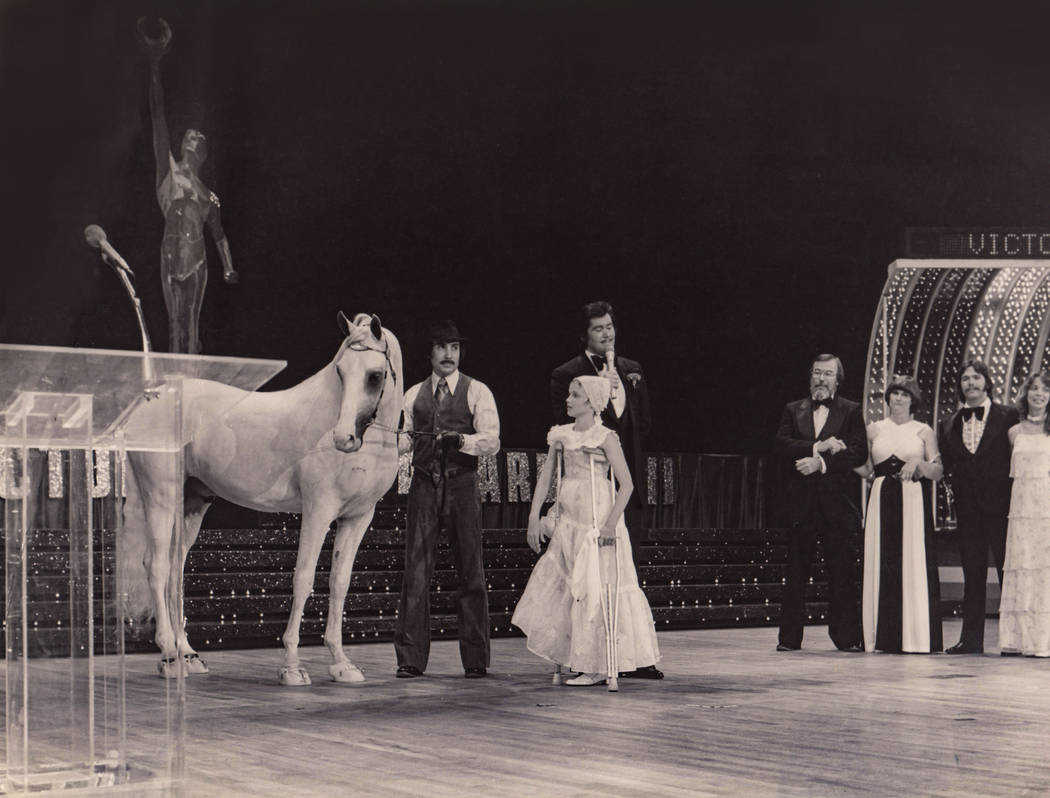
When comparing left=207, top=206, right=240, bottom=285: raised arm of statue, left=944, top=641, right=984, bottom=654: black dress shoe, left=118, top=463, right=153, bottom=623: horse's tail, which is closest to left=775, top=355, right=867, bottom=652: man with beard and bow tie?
left=944, top=641, right=984, bottom=654: black dress shoe

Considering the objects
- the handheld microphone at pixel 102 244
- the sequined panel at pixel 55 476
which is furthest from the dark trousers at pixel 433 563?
the handheld microphone at pixel 102 244

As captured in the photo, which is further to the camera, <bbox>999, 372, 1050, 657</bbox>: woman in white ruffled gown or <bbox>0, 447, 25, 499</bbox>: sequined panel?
<bbox>999, 372, 1050, 657</bbox>: woman in white ruffled gown

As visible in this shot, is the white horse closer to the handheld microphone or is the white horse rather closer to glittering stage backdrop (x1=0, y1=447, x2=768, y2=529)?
glittering stage backdrop (x1=0, y1=447, x2=768, y2=529)

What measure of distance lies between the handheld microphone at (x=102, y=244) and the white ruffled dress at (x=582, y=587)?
586cm

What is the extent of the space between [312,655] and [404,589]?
1.58 m

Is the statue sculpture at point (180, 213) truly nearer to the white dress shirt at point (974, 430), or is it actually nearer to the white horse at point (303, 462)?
the white horse at point (303, 462)

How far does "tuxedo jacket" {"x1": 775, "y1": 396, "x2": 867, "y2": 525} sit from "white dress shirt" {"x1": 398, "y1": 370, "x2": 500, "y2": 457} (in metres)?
2.18

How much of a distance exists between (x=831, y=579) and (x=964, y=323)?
3231mm

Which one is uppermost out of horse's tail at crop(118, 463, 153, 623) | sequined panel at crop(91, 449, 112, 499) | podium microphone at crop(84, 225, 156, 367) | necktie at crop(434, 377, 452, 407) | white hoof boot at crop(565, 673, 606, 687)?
podium microphone at crop(84, 225, 156, 367)

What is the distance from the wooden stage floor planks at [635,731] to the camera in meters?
4.03

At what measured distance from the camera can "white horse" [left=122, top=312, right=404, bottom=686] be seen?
6547mm

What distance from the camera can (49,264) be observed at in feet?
36.6

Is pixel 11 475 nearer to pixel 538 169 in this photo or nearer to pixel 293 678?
pixel 293 678

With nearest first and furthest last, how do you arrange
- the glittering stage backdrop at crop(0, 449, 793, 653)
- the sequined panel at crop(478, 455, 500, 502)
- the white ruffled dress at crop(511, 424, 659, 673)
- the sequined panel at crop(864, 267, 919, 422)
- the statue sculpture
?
1. the white ruffled dress at crop(511, 424, 659, 673)
2. the glittering stage backdrop at crop(0, 449, 793, 653)
3. the sequined panel at crop(864, 267, 919, 422)
4. the sequined panel at crop(478, 455, 500, 502)
5. the statue sculpture
